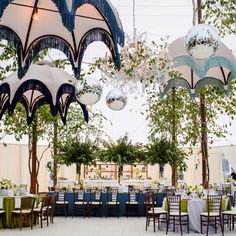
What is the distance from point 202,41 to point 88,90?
255 centimetres

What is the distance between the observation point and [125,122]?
→ 23109 mm

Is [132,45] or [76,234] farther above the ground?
[132,45]

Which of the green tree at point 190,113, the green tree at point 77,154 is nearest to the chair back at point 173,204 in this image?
the green tree at point 190,113

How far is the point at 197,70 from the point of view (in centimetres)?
1015

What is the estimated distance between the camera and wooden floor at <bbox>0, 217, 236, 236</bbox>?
32.5 feet

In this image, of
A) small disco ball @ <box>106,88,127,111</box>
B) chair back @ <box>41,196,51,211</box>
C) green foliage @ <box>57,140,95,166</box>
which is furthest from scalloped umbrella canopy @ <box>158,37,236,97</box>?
green foliage @ <box>57,140,95,166</box>

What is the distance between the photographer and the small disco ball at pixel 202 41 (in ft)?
19.9

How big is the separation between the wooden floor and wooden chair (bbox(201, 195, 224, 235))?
1.13 ft

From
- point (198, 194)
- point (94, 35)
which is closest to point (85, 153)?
point (198, 194)

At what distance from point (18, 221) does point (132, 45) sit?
199 inches

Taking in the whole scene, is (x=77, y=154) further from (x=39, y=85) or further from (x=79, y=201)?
(x=39, y=85)

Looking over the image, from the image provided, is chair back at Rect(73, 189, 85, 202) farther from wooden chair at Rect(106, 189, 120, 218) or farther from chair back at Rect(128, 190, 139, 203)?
chair back at Rect(128, 190, 139, 203)

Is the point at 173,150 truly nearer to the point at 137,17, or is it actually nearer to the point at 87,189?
the point at 87,189

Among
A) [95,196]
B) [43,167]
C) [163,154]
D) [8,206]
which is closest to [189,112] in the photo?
[163,154]
